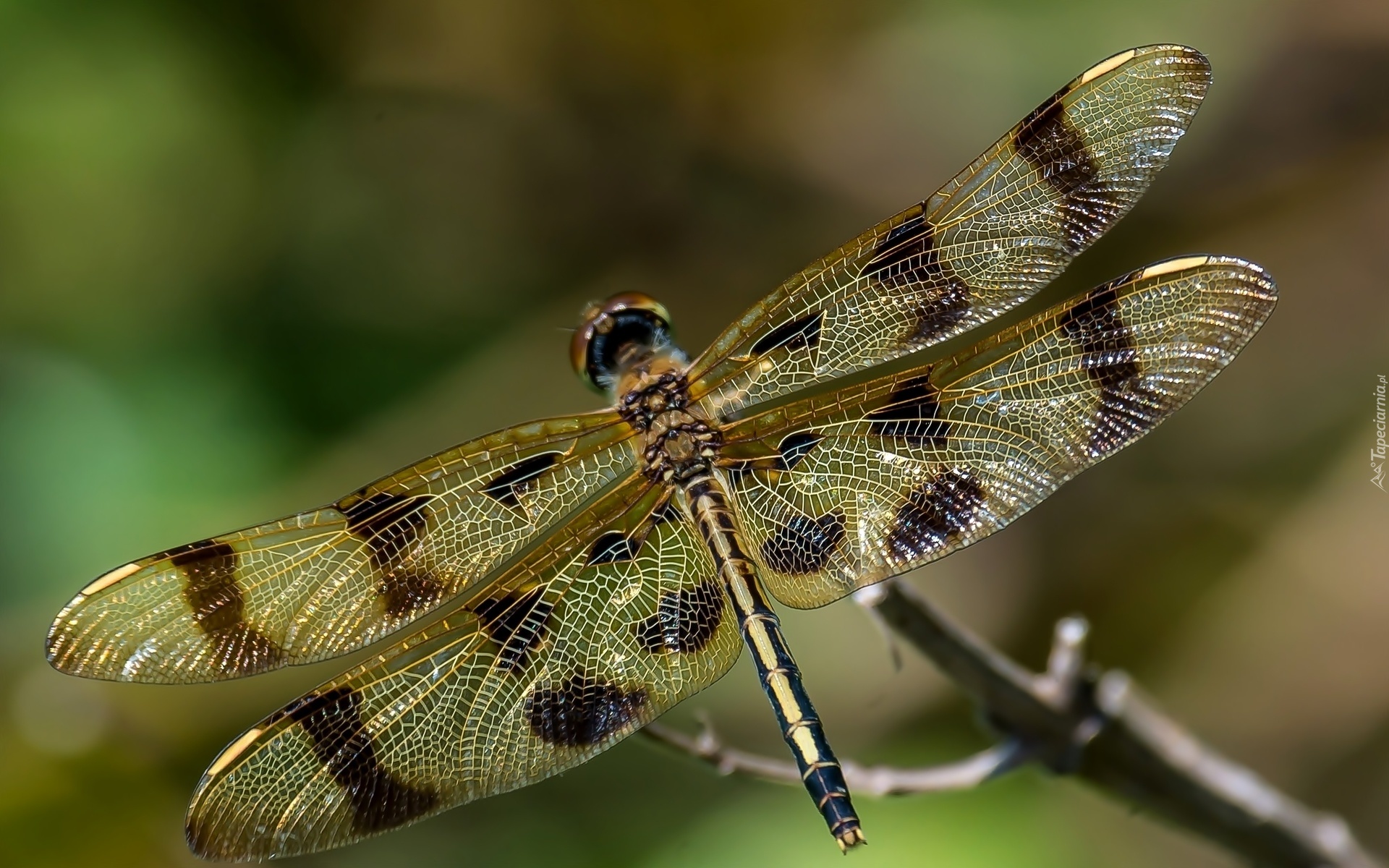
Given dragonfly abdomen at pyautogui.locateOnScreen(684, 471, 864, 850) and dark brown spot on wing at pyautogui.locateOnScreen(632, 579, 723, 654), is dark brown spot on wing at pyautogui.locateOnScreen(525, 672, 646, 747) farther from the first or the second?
dragonfly abdomen at pyautogui.locateOnScreen(684, 471, 864, 850)

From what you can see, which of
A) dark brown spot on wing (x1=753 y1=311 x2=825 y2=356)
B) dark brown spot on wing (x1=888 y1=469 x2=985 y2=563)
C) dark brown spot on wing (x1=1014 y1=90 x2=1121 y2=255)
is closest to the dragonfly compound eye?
dark brown spot on wing (x1=753 y1=311 x2=825 y2=356)

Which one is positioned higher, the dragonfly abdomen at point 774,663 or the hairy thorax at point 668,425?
the hairy thorax at point 668,425

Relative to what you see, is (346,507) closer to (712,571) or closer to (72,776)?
(712,571)

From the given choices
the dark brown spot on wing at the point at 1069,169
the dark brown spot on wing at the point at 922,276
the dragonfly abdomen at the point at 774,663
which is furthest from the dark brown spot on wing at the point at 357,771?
the dark brown spot on wing at the point at 1069,169

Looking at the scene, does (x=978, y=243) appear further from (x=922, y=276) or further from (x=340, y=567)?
(x=340, y=567)

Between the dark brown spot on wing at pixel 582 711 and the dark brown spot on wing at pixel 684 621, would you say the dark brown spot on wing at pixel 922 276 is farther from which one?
the dark brown spot on wing at pixel 582 711

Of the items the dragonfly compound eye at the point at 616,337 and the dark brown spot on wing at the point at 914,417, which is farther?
the dragonfly compound eye at the point at 616,337

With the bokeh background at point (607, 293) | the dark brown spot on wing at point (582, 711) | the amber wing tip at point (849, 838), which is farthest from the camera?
the bokeh background at point (607, 293)

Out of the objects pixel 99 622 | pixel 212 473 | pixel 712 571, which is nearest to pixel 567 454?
pixel 712 571

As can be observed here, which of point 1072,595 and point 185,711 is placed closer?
point 185,711
